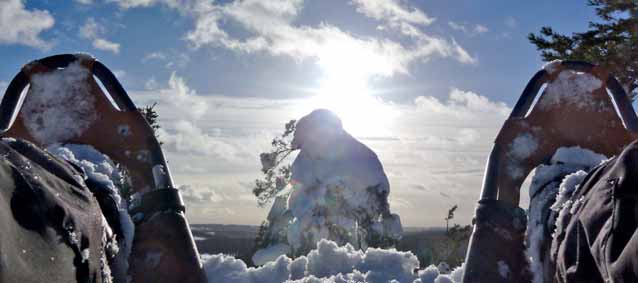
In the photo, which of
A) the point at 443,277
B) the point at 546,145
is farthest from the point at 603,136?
the point at 443,277

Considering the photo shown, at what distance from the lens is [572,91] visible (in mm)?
2818

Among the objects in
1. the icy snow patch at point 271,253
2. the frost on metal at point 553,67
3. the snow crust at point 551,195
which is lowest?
the icy snow patch at point 271,253

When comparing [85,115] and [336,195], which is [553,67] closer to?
[85,115]

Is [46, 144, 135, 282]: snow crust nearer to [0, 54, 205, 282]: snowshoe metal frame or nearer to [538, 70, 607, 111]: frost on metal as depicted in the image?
[0, 54, 205, 282]: snowshoe metal frame

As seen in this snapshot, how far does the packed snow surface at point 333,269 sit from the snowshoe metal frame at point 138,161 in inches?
30.5

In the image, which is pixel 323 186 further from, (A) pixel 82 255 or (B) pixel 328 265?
(A) pixel 82 255

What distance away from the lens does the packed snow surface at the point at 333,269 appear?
3227 mm

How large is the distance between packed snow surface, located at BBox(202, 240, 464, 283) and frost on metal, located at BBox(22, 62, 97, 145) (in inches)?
41.4

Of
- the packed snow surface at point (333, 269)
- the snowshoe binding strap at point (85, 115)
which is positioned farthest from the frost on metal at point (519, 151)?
the snowshoe binding strap at point (85, 115)

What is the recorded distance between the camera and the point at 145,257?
2242mm

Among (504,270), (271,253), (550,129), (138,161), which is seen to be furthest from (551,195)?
(271,253)

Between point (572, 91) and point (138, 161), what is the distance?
7.23ft

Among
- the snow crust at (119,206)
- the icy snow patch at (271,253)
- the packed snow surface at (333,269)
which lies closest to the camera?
the snow crust at (119,206)

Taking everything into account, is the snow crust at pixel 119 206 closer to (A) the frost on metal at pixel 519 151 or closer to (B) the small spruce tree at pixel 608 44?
(A) the frost on metal at pixel 519 151
